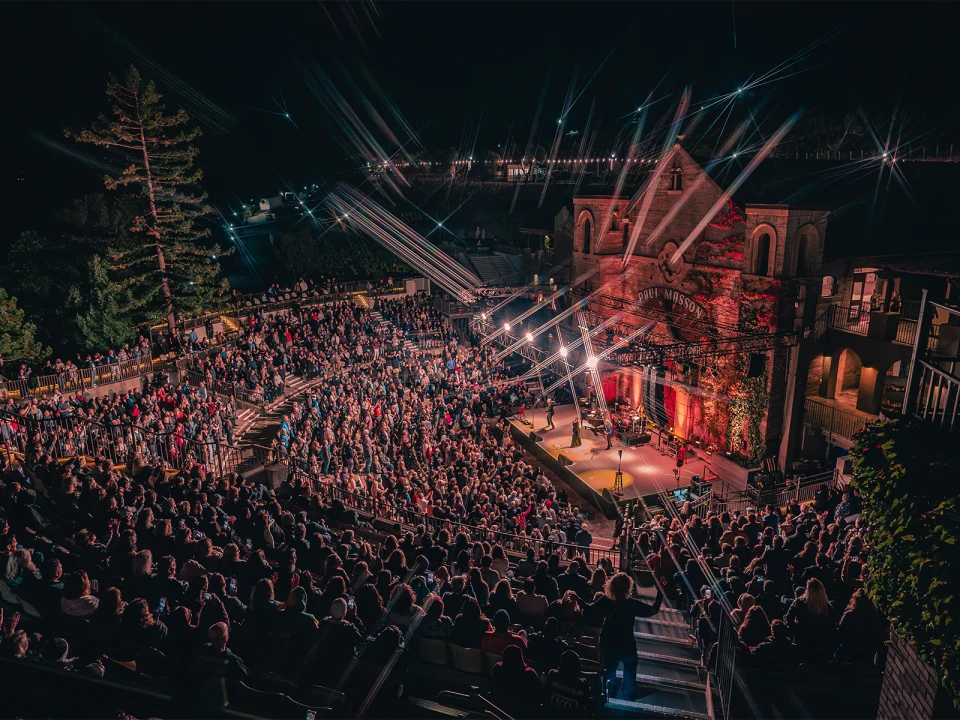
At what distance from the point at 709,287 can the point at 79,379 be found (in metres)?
22.0

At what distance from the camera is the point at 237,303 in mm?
30203

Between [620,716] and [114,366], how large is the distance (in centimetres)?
2067

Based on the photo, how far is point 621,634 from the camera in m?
6.41

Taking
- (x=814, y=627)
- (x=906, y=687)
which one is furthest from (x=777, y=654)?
(x=906, y=687)

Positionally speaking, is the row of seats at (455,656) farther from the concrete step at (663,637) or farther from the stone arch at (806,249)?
the stone arch at (806,249)

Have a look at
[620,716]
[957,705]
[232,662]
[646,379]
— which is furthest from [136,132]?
[957,705]

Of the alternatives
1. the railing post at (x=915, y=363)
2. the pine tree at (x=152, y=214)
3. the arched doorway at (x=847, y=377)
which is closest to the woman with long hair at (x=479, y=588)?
the railing post at (x=915, y=363)

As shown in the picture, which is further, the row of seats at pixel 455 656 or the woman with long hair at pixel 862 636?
the woman with long hair at pixel 862 636

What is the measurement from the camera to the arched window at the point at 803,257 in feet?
63.6

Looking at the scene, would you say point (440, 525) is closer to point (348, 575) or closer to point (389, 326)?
point (348, 575)

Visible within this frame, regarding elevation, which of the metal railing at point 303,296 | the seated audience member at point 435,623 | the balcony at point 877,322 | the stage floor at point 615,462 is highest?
the balcony at point 877,322


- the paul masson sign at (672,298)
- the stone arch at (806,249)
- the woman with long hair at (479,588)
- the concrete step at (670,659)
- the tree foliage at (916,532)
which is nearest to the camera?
the tree foliage at (916,532)

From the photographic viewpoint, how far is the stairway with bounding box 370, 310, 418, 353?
98.3 ft

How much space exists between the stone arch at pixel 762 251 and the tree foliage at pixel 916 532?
1586 cm
